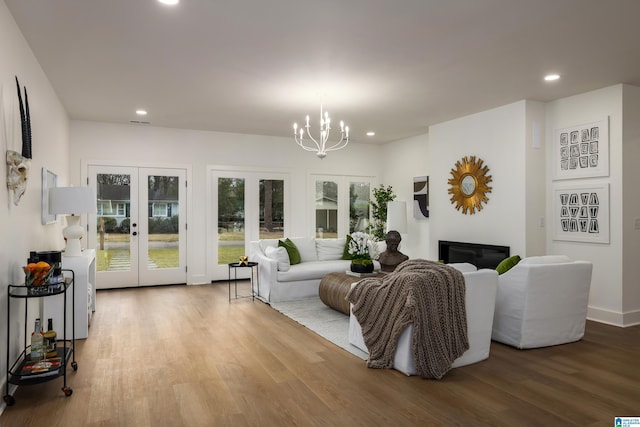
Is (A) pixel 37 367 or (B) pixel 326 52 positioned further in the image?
(B) pixel 326 52

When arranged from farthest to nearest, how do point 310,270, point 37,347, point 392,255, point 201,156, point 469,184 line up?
→ point 201,156, point 469,184, point 310,270, point 392,255, point 37,347

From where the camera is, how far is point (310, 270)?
6148 millimetres

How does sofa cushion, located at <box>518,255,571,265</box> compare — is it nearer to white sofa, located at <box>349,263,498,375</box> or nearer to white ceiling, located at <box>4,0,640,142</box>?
white sofa, located at <box>349,263,498,375</box>

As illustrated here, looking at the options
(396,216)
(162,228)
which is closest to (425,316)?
(396,216)

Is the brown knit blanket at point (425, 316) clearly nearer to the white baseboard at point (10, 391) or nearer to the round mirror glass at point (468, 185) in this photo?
the white baseboard at point (10, 391)

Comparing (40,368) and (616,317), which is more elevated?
(40,368)

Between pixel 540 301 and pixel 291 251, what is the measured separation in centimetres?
346

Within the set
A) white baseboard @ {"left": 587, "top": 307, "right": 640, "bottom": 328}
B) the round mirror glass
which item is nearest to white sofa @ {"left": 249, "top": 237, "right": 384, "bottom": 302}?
the round mirror glass

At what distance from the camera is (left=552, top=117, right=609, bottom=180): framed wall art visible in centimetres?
504

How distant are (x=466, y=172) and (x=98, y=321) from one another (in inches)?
201

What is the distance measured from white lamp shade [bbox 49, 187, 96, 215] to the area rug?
244 cm

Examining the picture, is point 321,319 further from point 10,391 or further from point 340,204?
point 340,204

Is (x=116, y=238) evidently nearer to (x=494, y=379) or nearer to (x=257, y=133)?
(x=257, y=133)

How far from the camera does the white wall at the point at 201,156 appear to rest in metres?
6.89
